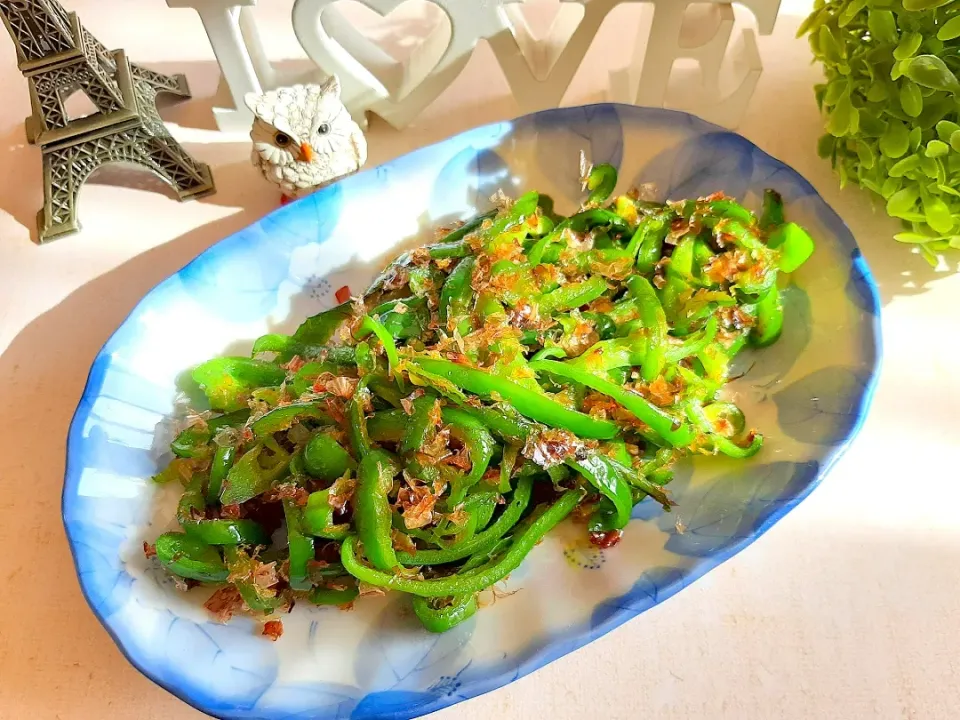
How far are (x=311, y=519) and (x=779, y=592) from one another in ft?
2.22

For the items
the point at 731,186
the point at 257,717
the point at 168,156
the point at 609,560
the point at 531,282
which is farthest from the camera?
the point at 168,156

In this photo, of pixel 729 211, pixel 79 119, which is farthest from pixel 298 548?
pixel 79 119

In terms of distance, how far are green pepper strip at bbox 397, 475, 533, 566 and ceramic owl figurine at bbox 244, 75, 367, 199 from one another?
2.32 feet

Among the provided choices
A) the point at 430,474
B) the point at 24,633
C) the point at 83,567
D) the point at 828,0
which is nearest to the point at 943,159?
the point at 828,0

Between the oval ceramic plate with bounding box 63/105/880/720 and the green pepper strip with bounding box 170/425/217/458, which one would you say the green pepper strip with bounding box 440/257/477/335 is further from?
the green pepper strip with bounding box 170/425/217/458

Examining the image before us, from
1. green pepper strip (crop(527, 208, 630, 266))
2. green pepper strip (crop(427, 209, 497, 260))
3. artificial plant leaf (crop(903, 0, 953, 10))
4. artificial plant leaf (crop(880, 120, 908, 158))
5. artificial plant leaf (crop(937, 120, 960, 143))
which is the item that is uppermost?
artificial plant leaf (crop(903, 0, 953, 10))

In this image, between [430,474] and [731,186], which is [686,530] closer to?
[430,474]

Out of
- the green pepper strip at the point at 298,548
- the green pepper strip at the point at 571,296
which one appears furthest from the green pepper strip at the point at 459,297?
the green pepper strip at the point at 298,548

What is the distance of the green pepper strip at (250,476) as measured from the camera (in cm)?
99

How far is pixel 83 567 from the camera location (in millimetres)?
968

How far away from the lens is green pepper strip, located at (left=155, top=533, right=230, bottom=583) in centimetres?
98

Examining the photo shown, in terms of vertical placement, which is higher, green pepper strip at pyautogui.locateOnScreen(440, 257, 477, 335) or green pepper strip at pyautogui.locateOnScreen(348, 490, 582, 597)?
green pepper strip at pyautogui.locateOnScreen(440, 257, 477, 335)

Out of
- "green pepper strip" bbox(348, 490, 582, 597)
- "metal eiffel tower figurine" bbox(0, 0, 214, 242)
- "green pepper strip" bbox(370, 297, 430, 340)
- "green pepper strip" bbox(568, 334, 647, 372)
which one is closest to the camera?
"green pepper strip" bbox(348, 490, 582, 597)

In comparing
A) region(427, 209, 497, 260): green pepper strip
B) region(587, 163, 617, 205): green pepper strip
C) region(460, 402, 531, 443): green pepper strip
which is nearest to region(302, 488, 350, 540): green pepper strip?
region(460, 402, 531, 443): green pepper strip
